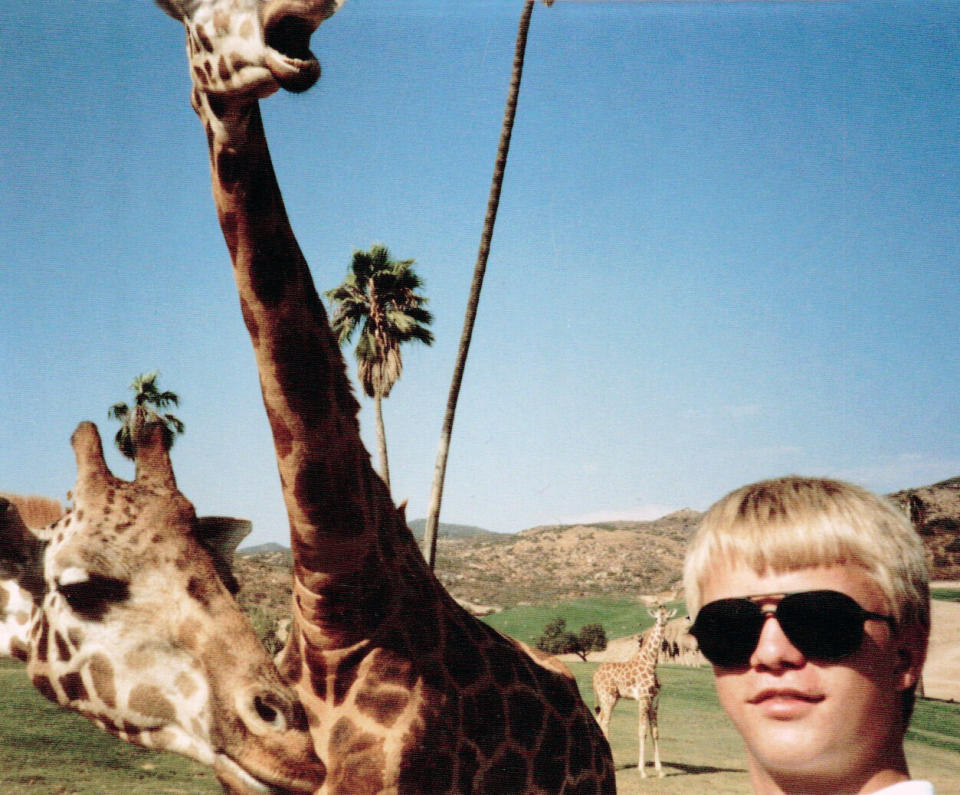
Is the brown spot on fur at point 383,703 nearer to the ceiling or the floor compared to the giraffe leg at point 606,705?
nearer to the ceiling

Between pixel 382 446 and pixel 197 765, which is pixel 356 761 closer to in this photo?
pixel 197 765

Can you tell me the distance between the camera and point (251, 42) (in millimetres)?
2270

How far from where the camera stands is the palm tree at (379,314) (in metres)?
16.3

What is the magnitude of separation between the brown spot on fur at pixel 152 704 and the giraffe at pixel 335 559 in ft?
1.97

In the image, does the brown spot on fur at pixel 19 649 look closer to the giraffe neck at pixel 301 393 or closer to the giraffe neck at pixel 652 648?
the giraffe neck at pixel 301 393

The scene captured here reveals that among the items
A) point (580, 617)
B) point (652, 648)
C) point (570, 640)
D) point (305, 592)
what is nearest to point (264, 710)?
point (305, 592)

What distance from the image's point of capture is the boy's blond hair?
1.41 meters

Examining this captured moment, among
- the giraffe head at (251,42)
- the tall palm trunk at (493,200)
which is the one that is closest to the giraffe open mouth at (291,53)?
the giraffe head at (251,42)

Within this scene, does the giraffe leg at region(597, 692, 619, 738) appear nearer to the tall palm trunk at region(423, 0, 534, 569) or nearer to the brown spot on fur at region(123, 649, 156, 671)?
the tall palm trunk at region(423, 0, 534, 569)

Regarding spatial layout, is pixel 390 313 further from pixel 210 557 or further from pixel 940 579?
pixel 940 579

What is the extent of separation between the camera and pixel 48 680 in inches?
104

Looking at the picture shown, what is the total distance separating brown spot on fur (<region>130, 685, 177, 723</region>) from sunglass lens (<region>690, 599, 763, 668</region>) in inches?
70.9

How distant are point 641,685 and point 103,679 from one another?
9.52 metres

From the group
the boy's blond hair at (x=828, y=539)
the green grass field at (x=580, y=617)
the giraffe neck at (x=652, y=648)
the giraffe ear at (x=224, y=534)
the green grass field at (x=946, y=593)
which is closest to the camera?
the boy's blond hair at (x=828, y=539)
